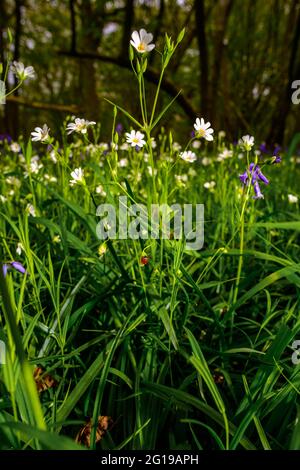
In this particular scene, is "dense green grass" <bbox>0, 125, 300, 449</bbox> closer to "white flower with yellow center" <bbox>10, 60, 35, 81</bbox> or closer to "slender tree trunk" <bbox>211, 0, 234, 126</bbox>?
"white flower with yellow center" <bbox>10, 60, 35, 81</bbox>

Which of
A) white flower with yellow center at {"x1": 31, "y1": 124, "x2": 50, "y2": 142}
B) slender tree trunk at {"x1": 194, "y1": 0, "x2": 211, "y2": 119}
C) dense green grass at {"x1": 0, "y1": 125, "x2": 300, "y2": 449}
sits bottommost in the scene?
dense green grass at {"x1": 0, "y1": 125, "x2": 300, "y2": 449}

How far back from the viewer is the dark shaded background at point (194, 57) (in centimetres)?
510

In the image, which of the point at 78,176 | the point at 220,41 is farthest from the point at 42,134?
the point at 220,41

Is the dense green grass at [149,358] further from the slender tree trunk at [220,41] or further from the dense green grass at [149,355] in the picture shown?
the slender tree trunk at [220,41]

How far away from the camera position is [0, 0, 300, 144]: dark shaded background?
16.7 ft

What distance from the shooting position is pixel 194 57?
10.4 metres

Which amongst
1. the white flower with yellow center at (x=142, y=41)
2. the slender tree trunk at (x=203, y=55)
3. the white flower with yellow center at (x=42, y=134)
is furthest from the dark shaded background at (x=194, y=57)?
the white flower with yellow center at (x=142, y=41)

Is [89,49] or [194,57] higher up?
[194,57]

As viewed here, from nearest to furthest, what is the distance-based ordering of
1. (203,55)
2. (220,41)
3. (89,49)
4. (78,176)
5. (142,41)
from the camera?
(142,41), (78,176), (203,55), (220,41), (89,49)

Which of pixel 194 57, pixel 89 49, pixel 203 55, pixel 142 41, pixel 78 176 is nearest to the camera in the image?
pixel 142 41

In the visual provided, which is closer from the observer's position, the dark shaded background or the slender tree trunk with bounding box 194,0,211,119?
the slender tree trunk with bounding box 194,0,211,119

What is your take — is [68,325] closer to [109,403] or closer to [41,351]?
[41,351]

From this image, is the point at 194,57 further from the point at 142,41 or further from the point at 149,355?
the point at 149,355

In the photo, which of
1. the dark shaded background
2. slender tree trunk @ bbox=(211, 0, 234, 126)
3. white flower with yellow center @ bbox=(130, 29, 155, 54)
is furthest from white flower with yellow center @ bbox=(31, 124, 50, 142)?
slender tree trunk @ bbox=(211, 0, 234, 126)
